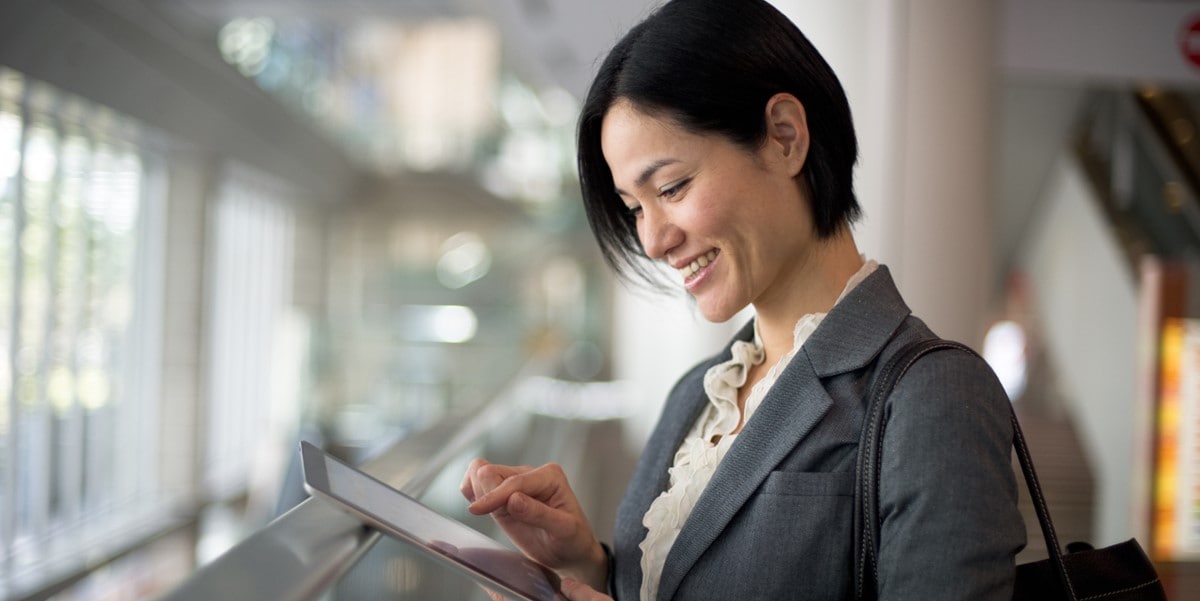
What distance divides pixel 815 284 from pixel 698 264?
0.17 metres

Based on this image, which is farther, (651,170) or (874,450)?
(651,170)

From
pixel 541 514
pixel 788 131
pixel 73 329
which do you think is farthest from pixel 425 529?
pixel 73 329

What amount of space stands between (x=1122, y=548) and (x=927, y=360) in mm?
370

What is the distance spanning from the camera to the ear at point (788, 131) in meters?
1.46

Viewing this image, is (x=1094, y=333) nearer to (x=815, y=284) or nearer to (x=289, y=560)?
(x=815, y=284)

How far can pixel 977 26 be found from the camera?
3465 mm

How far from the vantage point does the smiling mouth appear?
1.50 meters

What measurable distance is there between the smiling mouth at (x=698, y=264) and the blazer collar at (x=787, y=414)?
17 centimetres

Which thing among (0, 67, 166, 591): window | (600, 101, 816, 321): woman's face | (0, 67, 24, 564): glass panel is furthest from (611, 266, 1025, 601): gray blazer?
(0, 67, 24, 564): glass panel

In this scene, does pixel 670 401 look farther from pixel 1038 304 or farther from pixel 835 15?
pixel 1038 304

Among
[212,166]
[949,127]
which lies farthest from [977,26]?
[212,166]

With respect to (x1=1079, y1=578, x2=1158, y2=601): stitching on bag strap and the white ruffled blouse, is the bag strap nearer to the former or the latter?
(x1=1079, y1=578, x2=1158, y2=601): stitching on bag strap

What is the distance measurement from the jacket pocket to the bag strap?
0.03m

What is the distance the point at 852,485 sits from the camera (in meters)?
1.30
